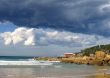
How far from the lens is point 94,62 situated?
9400 cm

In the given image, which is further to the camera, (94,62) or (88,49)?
(88,49)

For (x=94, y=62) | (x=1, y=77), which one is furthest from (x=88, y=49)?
(x=1, y=77)

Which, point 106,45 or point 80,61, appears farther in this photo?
point 106,45

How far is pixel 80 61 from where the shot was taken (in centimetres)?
10619

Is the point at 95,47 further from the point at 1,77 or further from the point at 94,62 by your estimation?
the point at 1,77

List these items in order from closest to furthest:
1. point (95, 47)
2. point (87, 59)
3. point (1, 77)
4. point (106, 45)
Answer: point (1, 77) → point (87, 59) → point (106, 45) → point (95, 47)

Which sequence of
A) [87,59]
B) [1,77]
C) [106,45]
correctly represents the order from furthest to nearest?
1. [106,45]
2. [87,59]
3. [1,77]

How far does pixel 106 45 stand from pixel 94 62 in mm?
62815

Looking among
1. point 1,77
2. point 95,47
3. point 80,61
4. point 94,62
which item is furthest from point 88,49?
point 1,77

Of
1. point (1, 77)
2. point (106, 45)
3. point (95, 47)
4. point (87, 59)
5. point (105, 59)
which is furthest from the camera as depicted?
point (95, 47)

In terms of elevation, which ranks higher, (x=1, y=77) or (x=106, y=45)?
(x=106, y=45)

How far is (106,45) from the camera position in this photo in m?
155

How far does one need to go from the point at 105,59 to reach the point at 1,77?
57.1 m

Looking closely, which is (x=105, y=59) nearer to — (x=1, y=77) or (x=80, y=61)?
(x=80, y=61)
